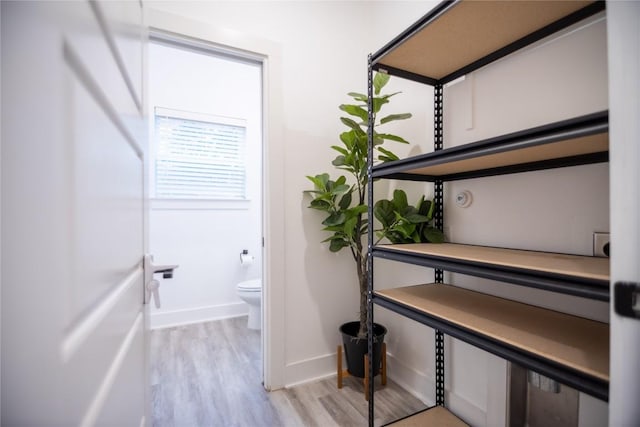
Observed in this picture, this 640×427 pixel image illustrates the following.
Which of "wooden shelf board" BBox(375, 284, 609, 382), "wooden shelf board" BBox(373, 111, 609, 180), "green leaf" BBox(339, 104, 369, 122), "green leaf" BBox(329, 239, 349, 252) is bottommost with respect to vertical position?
"wooden shelf board" BBox(375, 284, 609, 382)

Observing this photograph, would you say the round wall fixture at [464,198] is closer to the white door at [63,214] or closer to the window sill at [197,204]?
the white door at [63,214]

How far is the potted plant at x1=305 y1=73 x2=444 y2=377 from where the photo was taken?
1513 millimetres

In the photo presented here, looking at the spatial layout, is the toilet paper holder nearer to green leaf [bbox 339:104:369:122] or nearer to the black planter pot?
the black planter pot

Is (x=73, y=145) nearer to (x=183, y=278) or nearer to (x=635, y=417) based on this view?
(x=635, y=417)

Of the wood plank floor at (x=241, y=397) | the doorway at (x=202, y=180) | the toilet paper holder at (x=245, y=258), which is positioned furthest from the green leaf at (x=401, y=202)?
the toilet paper holder at (x=245, y=258)

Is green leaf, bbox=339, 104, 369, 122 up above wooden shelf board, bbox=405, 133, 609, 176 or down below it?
above

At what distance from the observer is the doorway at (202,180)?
2.91 metres

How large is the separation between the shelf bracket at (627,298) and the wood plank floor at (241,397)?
4.39ft

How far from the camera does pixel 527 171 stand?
1206 mm

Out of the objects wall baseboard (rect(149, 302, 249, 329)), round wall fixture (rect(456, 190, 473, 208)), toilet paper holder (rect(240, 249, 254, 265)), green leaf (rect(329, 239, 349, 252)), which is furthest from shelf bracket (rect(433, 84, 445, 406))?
wall baseboard (rect(149, 302, 249, 329))

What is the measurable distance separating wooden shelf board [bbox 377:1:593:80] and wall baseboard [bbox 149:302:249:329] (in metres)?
2.80

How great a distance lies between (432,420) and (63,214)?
1695 millimetres

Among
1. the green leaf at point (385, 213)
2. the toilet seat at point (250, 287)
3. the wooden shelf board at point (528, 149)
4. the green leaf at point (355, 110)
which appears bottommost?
the toilet seat at point (250, 287)

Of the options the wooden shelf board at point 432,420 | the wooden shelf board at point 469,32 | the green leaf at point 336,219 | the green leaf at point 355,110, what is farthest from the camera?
the green leaf at point 336,219
